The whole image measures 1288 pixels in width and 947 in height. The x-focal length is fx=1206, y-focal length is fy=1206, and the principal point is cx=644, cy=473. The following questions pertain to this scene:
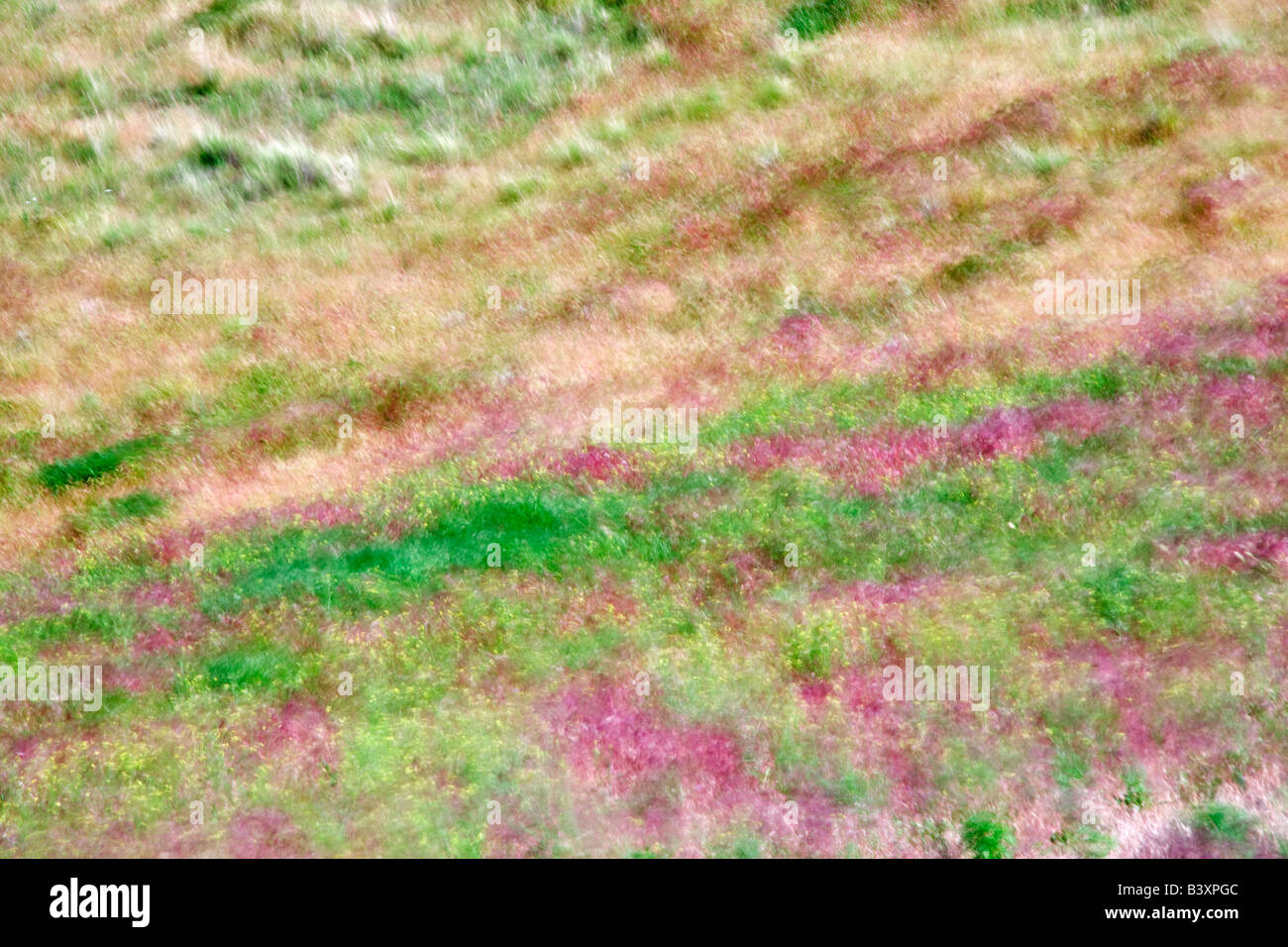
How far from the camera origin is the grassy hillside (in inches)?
394

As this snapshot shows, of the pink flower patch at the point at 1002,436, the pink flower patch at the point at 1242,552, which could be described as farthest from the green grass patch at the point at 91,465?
the pink flower patch at the point at 1242,552

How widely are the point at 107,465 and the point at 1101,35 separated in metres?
16.5

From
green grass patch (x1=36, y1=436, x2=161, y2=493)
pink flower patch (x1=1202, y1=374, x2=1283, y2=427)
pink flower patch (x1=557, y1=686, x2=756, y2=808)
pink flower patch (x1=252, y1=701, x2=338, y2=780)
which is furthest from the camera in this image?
green grass patch (x1=36, y1=436, x2=161, y2=493)

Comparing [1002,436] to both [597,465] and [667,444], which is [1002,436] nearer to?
[667,444]

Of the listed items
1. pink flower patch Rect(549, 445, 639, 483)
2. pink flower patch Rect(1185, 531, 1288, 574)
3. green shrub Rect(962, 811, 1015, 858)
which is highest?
pink flower patch Rect(549, 445, 639, 483)

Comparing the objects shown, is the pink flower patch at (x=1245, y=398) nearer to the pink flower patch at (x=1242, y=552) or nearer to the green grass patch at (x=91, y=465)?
the pink flower patch at (x=1242, y=552)

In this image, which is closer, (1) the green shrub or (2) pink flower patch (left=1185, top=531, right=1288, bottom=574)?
(1) the green shrub

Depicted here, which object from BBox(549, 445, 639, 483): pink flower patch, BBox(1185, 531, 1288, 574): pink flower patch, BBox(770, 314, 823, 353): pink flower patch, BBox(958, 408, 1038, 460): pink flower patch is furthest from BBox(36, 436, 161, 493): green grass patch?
BBox(1185, 531, 1288, 574): pink flower patch

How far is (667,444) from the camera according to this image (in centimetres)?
1341

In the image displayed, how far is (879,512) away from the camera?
1204cm

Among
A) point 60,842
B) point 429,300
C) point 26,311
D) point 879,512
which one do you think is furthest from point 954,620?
point 26,311

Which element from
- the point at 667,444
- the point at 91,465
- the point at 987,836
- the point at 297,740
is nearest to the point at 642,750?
the point at 987,836

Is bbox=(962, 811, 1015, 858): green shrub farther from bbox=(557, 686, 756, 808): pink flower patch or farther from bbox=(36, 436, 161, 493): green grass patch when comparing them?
bbox=(36, 436, 161, 493): green grass patch

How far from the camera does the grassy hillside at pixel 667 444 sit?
1002 cm
